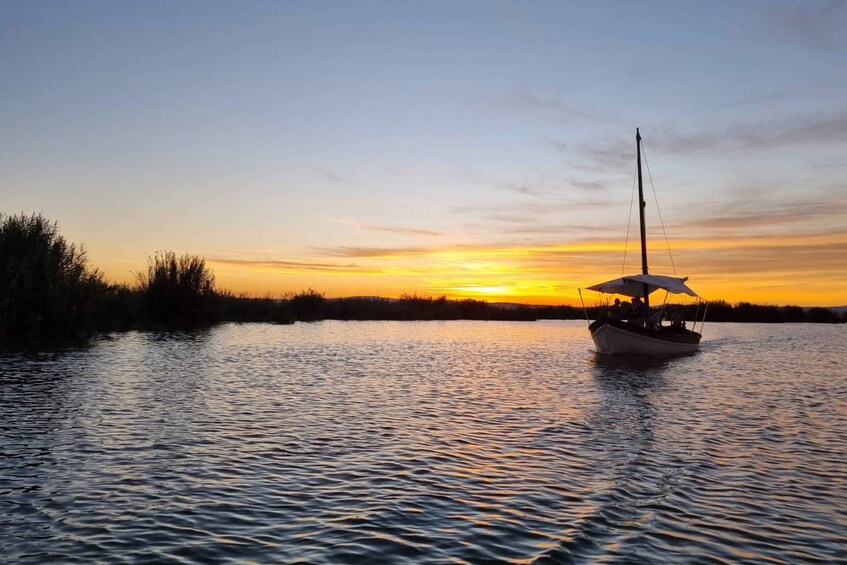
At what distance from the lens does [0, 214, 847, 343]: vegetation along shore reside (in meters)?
30.8

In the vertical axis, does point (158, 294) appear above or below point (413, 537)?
above

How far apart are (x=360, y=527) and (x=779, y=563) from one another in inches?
172

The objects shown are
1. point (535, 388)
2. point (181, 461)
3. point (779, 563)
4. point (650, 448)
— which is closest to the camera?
point (779, 563)

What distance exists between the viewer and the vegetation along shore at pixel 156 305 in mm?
30750

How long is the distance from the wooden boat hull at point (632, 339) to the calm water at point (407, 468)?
35.0ft


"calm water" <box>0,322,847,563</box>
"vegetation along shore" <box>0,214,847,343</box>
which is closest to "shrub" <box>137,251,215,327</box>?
"vegetation along shore" <box>0,214,847,343</box>

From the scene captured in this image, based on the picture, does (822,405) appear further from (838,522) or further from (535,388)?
(838,522)

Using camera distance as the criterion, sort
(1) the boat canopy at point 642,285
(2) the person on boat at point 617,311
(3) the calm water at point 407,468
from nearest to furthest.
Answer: (3) the calm water at point 407,468 < (2) the person on boat at point 617,311 < (1) the boat canopy at point 642,285

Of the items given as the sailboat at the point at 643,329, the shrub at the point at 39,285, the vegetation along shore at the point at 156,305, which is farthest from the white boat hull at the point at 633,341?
the shrub at the point at 39,285

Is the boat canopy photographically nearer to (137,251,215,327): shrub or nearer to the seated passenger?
the seated passenger

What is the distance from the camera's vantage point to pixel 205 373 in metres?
21.4

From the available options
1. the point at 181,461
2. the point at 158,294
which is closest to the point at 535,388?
the point at 181,461

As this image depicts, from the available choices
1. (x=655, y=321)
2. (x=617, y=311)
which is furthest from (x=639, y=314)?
(x=655, y=321)

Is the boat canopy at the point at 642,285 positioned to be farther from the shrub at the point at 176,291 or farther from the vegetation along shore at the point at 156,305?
the shrub at the point at 176,291
